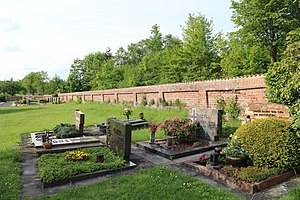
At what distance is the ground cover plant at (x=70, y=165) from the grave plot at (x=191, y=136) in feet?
5.21

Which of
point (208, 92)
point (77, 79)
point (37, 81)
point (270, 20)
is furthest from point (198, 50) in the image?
point (37, 81)

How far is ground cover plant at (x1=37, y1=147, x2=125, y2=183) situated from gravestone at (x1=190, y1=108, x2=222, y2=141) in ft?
11.7

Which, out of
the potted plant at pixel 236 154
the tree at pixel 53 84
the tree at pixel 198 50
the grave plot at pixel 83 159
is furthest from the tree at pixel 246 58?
the tree at pixel 53 84

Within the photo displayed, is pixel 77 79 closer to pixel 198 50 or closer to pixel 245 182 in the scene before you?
pixel 198 50

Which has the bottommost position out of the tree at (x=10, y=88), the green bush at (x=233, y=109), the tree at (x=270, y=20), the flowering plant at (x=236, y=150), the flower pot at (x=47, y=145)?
the flower pot at (x=47, y=145)

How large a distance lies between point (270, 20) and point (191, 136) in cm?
1714

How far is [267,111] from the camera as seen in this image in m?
5.58

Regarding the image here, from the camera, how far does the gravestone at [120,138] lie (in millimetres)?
5590

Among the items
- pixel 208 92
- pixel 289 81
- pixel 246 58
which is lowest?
pixel 208 92

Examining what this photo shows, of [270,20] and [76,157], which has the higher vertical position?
[270,20]

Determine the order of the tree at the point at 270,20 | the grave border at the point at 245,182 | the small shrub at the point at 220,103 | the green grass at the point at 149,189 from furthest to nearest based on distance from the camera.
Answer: the tree at the point at 270,20 → the small shrub at the point at 220,103 → the grave border at the point at 245,182 → the green grass at the point at 149,189

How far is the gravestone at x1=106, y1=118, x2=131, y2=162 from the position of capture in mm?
5590

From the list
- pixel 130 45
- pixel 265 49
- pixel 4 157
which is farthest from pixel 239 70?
pixel 130 45

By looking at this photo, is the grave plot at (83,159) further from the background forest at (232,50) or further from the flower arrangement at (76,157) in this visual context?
the background forest at (232,50)
